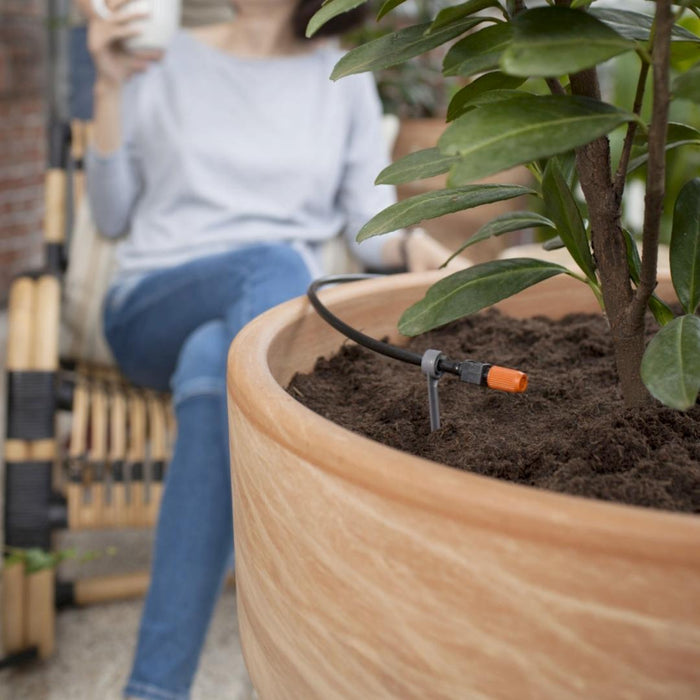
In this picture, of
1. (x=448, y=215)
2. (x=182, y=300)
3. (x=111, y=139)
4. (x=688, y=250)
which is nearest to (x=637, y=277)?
(x=688, y=250)

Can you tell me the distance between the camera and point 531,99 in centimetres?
46

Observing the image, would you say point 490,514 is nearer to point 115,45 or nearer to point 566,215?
point 566,215

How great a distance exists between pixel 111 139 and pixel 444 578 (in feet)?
5.04

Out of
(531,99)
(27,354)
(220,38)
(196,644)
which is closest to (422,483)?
(531,99)

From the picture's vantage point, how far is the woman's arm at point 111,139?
151cm

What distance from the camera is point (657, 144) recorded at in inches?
18.0

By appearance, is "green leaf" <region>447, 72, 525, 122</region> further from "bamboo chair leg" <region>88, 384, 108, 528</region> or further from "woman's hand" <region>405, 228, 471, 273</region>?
"bamboo chair leg" <region>88, 384, 108, 528</region>

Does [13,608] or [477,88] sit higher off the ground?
[477,88]

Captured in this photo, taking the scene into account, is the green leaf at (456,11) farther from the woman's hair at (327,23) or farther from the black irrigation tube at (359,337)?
the woman's hair at (327,23)

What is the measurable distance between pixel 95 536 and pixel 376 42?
1752 millimetres

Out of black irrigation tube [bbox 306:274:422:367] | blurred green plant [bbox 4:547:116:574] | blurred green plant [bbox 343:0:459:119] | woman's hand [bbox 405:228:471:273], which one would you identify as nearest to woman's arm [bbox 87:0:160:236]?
woman's hand [bbox 405:228:471:273]

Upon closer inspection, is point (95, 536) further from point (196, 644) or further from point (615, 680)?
point (615, 680)

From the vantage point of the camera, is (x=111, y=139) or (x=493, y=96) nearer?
(x=493, y=96)

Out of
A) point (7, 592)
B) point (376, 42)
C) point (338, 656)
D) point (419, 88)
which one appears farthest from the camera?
point (419, 88)
